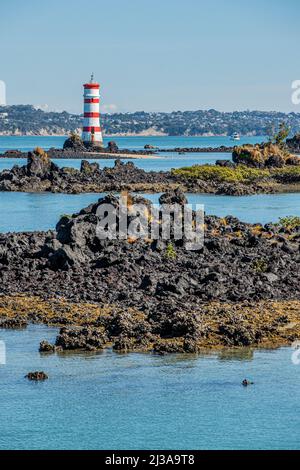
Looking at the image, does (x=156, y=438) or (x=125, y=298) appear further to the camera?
(x=125, y=298)

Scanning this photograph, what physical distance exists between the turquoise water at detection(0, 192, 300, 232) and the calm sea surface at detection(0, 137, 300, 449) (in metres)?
21.7

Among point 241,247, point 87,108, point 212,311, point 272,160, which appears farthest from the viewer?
point 87,108

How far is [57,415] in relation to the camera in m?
16.8

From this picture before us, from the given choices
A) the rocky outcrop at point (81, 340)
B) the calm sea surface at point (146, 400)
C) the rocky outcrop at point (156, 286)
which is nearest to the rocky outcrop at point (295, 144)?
the rocky outcrop at point (156, 286)

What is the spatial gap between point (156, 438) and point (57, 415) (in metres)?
1.78

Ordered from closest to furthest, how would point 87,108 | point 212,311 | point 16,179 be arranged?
point 212,311, point 16,179, point 87,108

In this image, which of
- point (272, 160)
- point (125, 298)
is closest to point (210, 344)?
point (125, 298)

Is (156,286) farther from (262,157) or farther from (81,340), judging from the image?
(262,157)

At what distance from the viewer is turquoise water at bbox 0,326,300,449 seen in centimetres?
1589

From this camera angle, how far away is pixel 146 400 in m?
17.5

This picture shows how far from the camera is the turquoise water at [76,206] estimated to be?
146 ft

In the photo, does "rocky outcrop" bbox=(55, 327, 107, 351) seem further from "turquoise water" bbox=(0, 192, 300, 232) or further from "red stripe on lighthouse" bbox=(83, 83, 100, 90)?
"red stripe on lighthouse" bbox=(83, 83, 100, 90)

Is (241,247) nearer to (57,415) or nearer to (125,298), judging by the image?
(125,298)

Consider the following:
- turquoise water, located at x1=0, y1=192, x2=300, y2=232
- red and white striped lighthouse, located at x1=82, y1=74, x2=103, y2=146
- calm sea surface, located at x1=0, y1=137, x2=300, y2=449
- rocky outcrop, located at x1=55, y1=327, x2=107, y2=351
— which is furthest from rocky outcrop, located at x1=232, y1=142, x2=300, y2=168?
rocky outcrop, located at x1=55, y1=327, x2=107, y2=351
